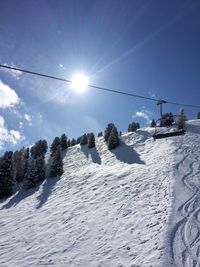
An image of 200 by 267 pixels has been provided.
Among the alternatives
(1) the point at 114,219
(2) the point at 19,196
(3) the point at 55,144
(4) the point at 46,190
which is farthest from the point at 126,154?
(3) the point at 55,144

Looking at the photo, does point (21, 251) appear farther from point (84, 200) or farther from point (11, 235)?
point (84, 200)

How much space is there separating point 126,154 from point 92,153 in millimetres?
12605

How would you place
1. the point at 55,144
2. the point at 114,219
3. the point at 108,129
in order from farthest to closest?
the point at 55,144 → the point at 108,129 → the point at 114,219

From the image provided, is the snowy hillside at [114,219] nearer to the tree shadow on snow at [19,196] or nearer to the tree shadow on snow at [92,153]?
the tree shadow on snow at [19,196]

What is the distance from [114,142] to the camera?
57.8 metres

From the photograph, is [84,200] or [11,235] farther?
[84,200]

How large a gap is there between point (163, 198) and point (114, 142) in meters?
36.8

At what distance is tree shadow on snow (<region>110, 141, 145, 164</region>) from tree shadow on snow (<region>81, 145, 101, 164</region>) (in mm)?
3783

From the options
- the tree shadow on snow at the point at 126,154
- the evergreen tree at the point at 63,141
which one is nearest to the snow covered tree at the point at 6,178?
the tree shadow on snow at the point at 126,154

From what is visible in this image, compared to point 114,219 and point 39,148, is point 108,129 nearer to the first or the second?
point 39,148

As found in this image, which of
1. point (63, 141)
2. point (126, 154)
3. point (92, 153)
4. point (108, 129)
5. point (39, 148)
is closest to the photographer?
point (126, 154)

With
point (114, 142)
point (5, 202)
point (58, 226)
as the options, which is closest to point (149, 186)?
point (58, 226)

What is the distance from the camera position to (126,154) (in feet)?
159

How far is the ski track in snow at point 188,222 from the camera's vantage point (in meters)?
13.1
